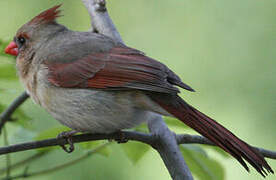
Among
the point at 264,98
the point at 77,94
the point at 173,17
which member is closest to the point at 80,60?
the point at 77,94

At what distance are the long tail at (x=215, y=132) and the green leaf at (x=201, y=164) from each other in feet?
0.59

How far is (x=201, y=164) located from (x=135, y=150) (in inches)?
15.3

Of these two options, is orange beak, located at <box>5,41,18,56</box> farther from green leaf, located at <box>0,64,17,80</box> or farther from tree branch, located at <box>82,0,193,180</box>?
tree branch, located at <box>82,0,193,180</box>

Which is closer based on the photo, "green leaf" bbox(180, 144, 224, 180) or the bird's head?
"green leaf" bbox(180, 144, 224, 180)

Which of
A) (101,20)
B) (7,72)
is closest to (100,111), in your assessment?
(7,72)

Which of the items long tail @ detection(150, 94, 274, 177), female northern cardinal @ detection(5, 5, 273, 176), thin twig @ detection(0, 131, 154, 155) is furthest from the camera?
female northern cardinal @ detection(5, 5, 273, 176)

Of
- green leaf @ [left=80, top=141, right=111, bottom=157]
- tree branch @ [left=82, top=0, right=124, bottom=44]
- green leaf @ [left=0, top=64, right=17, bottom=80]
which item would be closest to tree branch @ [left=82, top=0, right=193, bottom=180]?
green leaf @ [left=80, top=141, right=111, bottom=157]

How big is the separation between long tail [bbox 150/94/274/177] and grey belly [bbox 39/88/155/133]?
0.51ft

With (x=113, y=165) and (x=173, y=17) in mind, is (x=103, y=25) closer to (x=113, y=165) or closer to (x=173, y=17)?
(x=113, y=165)

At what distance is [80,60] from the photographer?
3.17 metres

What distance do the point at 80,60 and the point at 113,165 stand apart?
6.17ft

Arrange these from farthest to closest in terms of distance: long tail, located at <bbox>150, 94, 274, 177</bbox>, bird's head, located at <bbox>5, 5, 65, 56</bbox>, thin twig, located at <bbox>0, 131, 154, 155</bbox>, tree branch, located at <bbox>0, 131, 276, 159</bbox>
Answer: bird's head, located at <bbox>5, 5, 65, 56</bbox>
tree branch, located at <bbox>0, 131, 276, 159</bbox>
long tail, located at <bbox>150, 94, 274, 177</bbox>
thin twig, located at <bbox>0, 131, 154, 155</bbox>

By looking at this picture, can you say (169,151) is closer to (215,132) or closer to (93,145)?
(215,132)

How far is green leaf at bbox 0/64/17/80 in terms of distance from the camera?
301 cm
